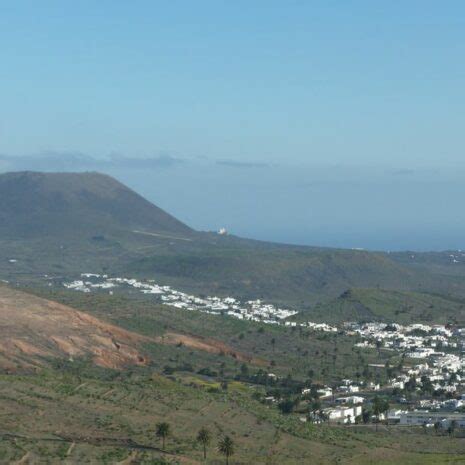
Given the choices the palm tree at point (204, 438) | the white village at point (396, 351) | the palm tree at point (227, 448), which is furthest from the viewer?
the white village at point (396, 351)

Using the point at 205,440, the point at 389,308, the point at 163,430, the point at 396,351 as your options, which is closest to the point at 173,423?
the point at 163,430

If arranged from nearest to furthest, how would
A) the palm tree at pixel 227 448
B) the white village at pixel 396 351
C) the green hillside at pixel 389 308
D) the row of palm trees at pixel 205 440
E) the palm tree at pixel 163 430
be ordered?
the palm tree at pixel 227 448
the row of palm trees at pixel 205 440
the palm tree at pixel 163 430
the white village at pixel 396 351
the green hillside at pixel 389 308

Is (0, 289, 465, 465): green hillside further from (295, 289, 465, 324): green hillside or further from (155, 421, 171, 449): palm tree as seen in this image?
(295, 289, 465, 324): green hillside

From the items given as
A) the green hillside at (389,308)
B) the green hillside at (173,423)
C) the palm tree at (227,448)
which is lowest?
the green hillside at (173,423)

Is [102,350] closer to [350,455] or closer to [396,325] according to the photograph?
[350,455]

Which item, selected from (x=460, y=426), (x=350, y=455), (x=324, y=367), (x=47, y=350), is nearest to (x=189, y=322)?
(x=324, y=367)

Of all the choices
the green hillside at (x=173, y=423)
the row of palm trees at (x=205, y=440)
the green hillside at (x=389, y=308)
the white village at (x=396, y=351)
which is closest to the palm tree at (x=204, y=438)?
the row of palm trees at (x=205, y=440)

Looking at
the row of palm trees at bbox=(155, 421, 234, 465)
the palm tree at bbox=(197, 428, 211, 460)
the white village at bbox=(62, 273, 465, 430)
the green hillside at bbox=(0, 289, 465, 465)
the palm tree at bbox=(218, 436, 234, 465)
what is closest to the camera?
the palm tree at bbox=(218, 436, 234, 465)

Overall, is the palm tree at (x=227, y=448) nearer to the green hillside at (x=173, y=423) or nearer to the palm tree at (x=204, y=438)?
the green hillside at (x=173, y=423)

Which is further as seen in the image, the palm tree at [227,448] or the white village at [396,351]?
the white village at [396,351]

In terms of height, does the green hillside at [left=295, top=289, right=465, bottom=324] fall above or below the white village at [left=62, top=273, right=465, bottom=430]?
above

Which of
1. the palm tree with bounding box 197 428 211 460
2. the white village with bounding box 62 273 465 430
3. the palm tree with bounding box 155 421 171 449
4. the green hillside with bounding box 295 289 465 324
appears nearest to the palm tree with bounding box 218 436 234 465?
the palm tree with bounding box 197 428 211 460
